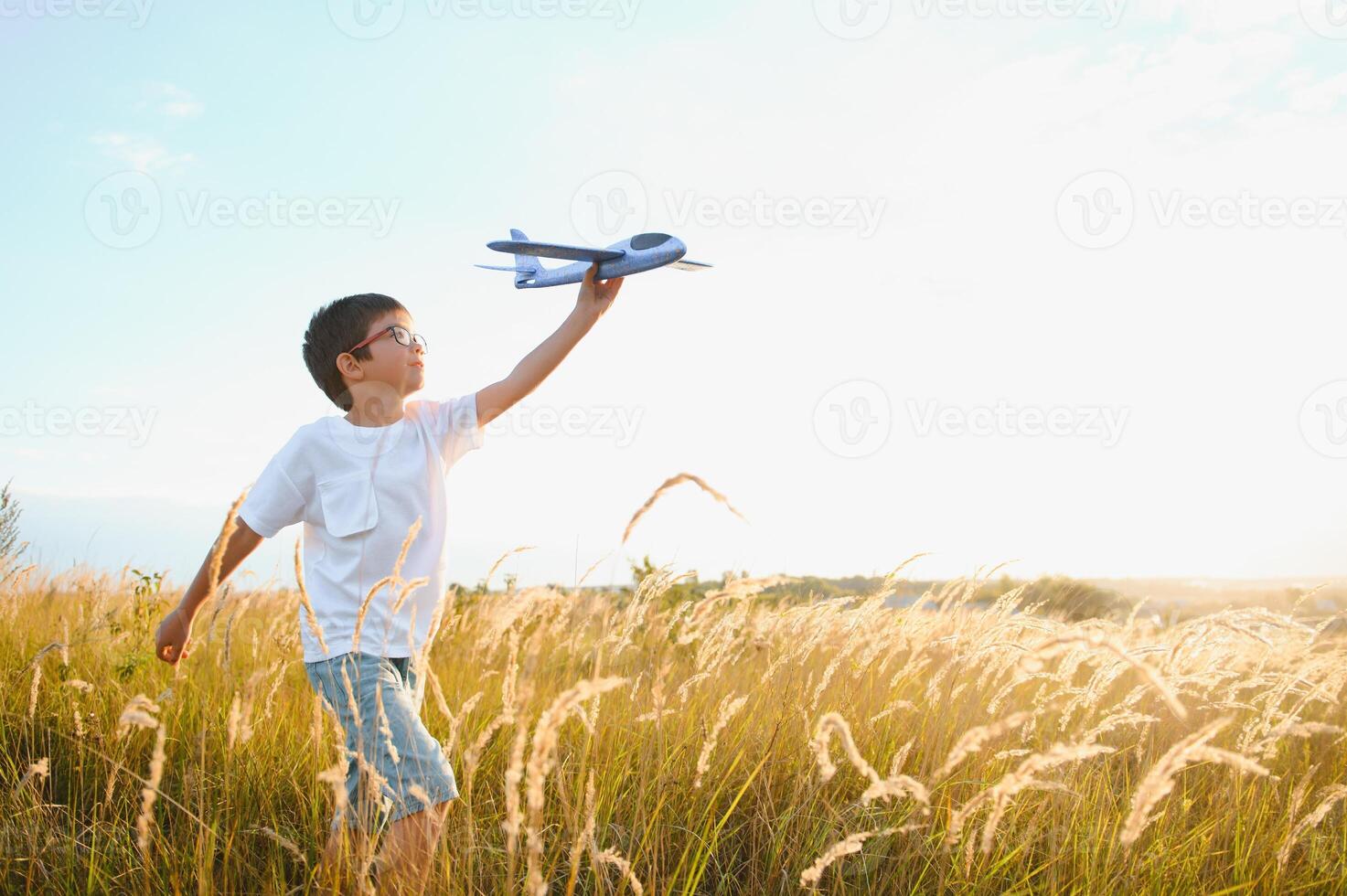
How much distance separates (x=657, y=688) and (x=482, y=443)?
1520 millimetres

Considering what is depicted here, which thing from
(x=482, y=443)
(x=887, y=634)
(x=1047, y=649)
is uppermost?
(x=482, y=443)

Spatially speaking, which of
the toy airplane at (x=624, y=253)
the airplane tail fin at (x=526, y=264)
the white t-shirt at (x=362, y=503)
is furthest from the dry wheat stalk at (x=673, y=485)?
the airplane tail fin at (x=526, y=264)

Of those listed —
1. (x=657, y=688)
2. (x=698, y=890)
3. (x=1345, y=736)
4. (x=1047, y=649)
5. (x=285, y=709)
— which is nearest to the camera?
(x=1047, y=649)

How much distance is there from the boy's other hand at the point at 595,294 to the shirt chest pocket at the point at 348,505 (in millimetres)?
1000

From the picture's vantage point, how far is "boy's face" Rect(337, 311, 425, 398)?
322 cm

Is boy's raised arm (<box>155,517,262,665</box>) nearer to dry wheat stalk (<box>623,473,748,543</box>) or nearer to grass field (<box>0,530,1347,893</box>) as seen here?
grass field (<box>0,530,1347,893</box>)

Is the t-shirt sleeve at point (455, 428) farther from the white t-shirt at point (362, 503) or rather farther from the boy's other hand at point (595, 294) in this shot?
the boy's other hand at point (595, 294)

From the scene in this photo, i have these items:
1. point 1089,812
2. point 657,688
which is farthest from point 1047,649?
point 1089,812

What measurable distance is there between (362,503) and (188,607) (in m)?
0.70

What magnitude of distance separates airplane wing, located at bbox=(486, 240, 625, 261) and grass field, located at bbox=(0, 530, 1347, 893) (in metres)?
1.38

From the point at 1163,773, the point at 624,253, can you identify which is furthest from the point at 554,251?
the point at 1163,773

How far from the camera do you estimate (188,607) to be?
300 centimetres

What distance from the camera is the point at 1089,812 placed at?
2.97m

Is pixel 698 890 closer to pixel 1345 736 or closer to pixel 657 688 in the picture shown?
pixel 657 688
